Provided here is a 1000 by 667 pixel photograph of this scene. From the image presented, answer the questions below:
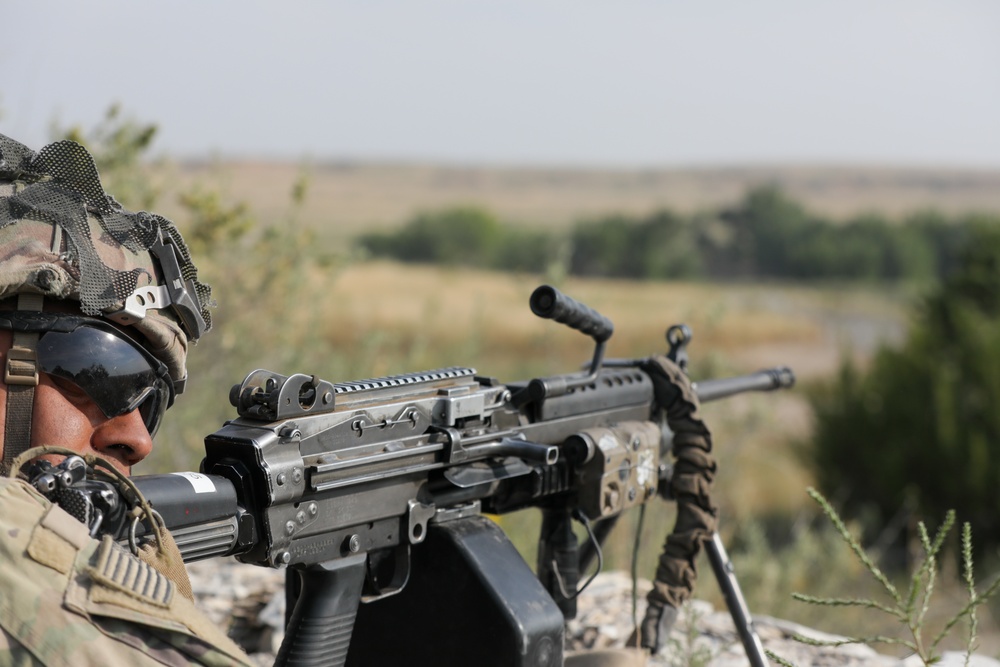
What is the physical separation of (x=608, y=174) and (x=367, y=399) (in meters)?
93.7

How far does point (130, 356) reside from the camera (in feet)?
8.34

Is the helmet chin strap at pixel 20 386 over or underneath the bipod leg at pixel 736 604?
over

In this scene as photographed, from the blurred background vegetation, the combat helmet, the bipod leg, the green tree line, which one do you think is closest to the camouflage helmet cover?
the combat helmet

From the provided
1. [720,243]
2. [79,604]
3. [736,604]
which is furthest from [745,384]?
[720,243]

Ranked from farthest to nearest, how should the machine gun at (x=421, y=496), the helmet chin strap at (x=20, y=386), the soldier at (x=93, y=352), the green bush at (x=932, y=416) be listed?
the green bush at (x=932, y=416) → the machine gun at (x=421, y=496) → the helmet chin strap at (x=20, y=386) → the soldier at (x=93, y=352)

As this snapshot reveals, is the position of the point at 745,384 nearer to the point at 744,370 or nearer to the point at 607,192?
the point at 744,370

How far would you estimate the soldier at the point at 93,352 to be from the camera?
6.12 feet

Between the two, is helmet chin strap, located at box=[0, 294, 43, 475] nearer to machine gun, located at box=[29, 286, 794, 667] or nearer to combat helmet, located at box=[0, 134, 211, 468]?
combat helmet, located at box=[0, 134, 211, 468]

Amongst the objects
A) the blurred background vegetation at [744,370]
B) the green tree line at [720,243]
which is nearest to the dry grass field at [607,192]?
the green tree line at [720,243]

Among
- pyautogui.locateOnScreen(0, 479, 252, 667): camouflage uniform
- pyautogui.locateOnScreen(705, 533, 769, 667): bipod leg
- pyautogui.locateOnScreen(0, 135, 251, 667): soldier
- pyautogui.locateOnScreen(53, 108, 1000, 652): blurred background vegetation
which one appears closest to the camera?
pyautogui.locateOnScreen(0, 479, 252, 667): camouflage uniform

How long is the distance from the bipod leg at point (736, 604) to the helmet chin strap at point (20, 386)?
2.43 metres

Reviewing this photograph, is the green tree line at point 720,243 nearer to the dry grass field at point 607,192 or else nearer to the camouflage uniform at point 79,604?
the dry grass field at point 607,192

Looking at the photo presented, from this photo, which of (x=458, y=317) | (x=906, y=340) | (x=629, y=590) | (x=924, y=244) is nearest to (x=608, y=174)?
(x=924, y=244)

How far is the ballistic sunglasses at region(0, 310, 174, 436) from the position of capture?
2402 mm
